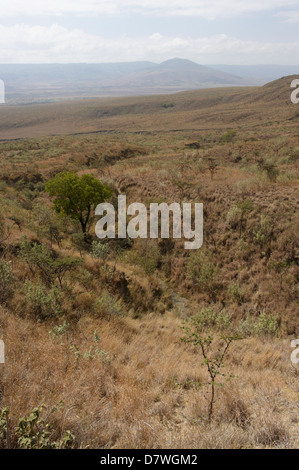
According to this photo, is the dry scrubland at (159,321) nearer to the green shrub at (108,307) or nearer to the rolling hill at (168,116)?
the green shrub at (108,307)

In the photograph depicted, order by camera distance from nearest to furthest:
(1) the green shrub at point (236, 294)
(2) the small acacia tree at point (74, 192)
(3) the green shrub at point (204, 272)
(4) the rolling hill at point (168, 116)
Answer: (1) the green shrub at point (236, 294)
(3) the green shrub at point (204, 272)
(2) the small acacia tree at point (74, 192)
(4) the rolling hill at point (168, 116)

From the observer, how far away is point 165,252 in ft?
46.1

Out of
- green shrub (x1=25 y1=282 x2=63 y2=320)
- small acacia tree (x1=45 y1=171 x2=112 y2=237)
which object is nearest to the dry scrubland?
green shrub (x1=25 y1=282 x2=63 y2=320)

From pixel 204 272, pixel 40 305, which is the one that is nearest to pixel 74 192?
pixel 204 272

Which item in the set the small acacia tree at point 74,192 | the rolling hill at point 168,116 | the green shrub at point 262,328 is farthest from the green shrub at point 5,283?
the rolling hill at point 168,116

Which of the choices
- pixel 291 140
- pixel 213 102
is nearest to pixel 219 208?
pixel 291 140

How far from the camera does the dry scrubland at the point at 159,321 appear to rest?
3367 mm

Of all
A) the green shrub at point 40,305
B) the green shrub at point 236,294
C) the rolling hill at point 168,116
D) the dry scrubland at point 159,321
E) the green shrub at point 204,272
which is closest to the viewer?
the dry scrubland at point 159,321

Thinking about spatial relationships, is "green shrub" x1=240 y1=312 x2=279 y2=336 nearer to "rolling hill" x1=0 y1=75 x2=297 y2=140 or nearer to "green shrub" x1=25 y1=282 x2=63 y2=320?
"green shrub" x1=25 y1=282 x2=63 y2=320

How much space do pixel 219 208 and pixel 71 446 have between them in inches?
499

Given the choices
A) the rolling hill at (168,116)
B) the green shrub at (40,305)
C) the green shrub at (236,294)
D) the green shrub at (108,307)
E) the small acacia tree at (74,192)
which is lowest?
the green shrub at (236,294)

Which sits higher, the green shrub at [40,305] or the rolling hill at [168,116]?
the rolling hill at [168,116]

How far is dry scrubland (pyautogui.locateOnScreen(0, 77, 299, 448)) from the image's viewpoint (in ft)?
11.0

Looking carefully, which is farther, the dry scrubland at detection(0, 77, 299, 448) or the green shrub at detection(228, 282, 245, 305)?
the green shrub at detection(228, 282, 245, 305)
